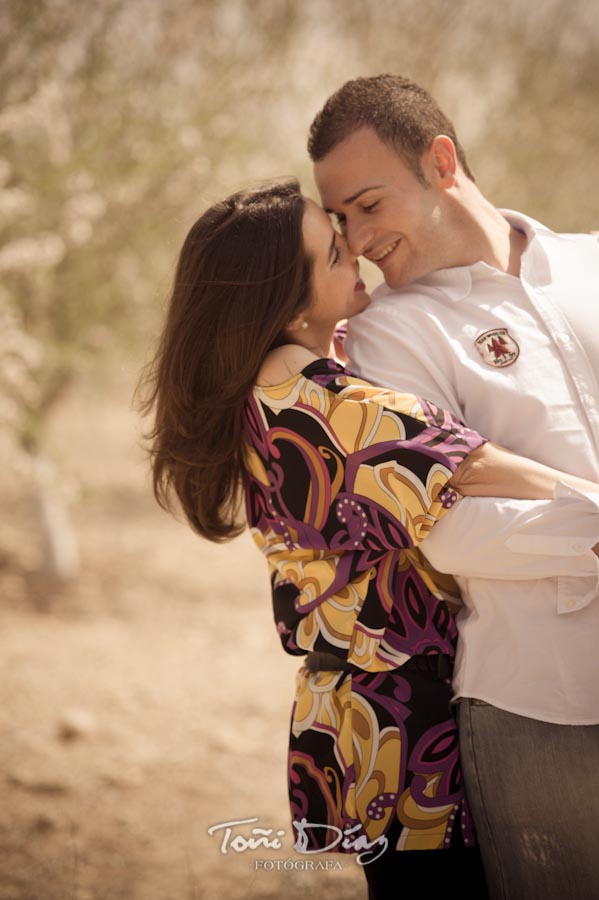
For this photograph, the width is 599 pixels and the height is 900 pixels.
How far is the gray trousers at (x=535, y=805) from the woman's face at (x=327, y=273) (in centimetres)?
99

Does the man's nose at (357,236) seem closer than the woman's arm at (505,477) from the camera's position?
No

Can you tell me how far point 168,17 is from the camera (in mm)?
5906

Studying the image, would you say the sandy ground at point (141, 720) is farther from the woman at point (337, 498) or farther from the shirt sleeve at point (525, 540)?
the shirt sleeve at point (525, 540)


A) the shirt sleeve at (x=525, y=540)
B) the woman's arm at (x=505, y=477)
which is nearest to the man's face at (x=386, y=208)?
the woman's arm at (x=505, y=477)

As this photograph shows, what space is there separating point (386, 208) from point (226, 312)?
1.94 feet

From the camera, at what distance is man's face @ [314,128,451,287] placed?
2336mm

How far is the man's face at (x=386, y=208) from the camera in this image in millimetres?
2336

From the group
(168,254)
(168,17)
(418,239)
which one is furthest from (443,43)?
(418,239)

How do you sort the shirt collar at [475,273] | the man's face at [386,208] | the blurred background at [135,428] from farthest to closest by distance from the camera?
1. the blurred background at [135,428]
2. the man's face at [386,208]
3. the shirt collar at [475,273]

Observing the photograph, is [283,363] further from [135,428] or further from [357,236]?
[135,428]

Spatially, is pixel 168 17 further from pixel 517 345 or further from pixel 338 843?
pixel 338 843

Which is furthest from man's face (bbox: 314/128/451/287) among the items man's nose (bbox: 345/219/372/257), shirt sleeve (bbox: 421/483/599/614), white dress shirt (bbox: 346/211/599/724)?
shirt sleeve (bbox: 421/483/599/614)

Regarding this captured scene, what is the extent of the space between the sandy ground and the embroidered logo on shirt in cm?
131

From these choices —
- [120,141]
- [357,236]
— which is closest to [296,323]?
[357,236]
